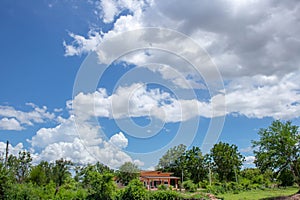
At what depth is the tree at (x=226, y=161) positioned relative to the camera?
46875mm

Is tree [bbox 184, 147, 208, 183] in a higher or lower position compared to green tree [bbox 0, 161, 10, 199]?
higher

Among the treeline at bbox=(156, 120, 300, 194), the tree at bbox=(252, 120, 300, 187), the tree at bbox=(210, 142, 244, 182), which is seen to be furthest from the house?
the tree at bbox=(252, 120, 300, 187)

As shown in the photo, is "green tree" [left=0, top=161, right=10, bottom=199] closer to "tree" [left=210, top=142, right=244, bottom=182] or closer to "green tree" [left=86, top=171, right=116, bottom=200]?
"green tree" [left=86, top=171, right=116, bottom=200]

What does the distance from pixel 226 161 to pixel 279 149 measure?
27.1 meters

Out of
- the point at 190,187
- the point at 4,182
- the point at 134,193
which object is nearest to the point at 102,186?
the point at 134,193

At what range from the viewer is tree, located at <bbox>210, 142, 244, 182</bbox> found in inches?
1845

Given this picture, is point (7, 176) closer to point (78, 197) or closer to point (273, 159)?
point (78, 197)

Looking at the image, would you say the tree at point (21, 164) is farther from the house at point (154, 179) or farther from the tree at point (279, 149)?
the tree at point (279, 149)

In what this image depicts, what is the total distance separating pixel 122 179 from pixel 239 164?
2051cm

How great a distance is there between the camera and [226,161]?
154 feet

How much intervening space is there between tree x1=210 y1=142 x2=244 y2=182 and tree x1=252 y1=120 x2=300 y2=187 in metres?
25.5

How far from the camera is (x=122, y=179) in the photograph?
3703cm

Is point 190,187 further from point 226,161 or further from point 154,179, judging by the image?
point 226,161

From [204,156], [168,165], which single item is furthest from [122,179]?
[204,156]
